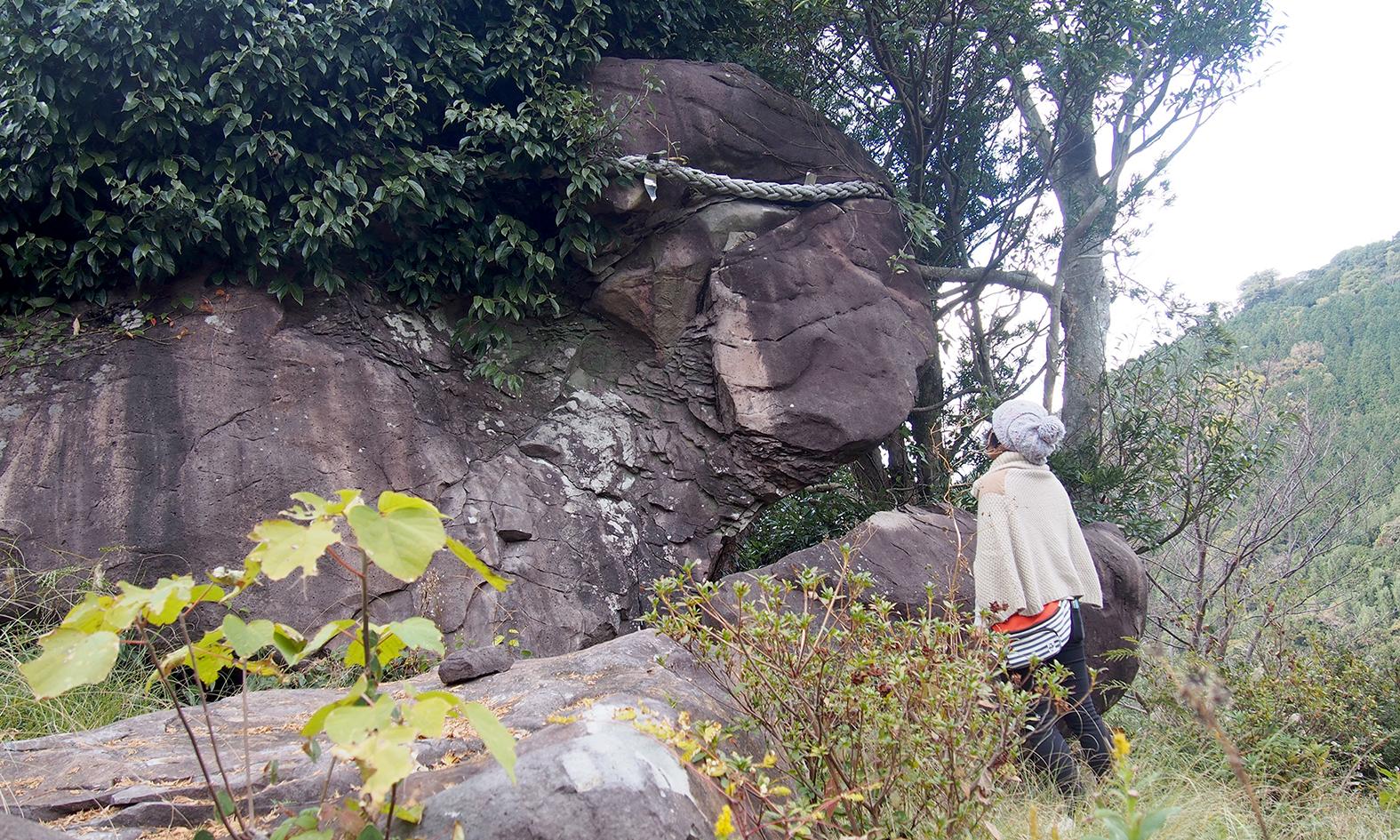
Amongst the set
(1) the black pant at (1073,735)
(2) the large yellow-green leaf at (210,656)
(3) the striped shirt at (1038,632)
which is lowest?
(1) the black pant at (1073,735)

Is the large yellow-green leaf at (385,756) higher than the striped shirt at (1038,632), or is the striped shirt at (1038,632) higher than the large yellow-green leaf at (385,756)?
the large yellow-green leaf at (385,756)

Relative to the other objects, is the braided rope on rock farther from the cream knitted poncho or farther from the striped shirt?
the striped shirt

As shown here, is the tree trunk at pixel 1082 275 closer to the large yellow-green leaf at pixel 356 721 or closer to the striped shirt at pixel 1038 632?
the striped shirt at pixel 1038 632

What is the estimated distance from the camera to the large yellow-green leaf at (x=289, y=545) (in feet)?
4.07

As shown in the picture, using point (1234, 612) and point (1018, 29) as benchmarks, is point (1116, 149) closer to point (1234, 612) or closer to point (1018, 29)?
point (1018, 29)

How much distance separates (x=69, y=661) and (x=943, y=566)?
4152 millimetres

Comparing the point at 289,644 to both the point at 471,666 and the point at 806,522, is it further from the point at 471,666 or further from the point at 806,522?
the point at 806,522

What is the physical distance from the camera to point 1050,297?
649cm

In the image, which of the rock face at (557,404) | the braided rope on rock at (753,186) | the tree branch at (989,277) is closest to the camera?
the rock face at (557,404)

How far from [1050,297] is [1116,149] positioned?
1.14 meters

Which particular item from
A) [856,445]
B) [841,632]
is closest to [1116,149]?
[856,445]

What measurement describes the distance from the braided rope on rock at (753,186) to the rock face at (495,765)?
2.86 metres

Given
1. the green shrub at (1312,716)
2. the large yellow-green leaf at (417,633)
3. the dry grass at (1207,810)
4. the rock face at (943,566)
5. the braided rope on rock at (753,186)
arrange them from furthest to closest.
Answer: the braided rope on rock at (753,186) < the rock face at (943,566) < the green shrub at (1312,716) < the dry grass at (1207,810) < the large yellow-green leaf at (417,633)

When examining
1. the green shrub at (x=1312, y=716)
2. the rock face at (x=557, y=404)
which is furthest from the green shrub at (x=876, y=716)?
the rock face at (x=557, y=404)
